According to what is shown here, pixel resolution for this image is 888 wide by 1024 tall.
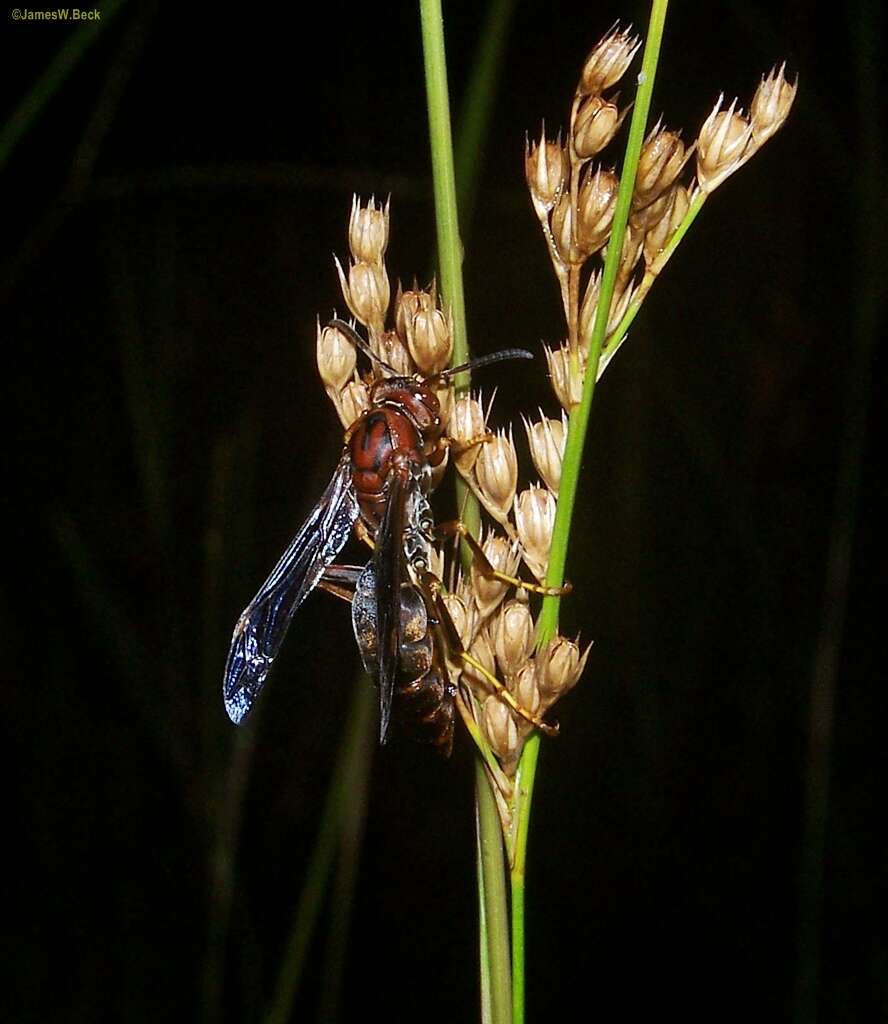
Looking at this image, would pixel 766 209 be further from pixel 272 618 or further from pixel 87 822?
pixel 87 822

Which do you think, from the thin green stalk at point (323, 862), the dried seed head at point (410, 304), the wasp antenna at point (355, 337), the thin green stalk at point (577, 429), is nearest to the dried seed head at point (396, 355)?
the wasp antenna at point (355, 337)

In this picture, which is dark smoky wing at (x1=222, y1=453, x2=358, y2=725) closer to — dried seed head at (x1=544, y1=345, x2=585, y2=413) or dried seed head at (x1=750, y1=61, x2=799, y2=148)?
dried seed head at (x1=544, y1=345, x2=585, y2=413)

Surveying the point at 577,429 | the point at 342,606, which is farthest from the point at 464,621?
the point at 342,606

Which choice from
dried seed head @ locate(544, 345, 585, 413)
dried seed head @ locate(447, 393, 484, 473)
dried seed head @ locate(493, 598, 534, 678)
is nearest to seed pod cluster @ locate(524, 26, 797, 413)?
dried seed head @ locate(544, 345, 585, 413)

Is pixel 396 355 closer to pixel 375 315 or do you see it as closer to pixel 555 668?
pixel 375 315

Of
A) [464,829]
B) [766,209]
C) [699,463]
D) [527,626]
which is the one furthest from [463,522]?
[766,209]
